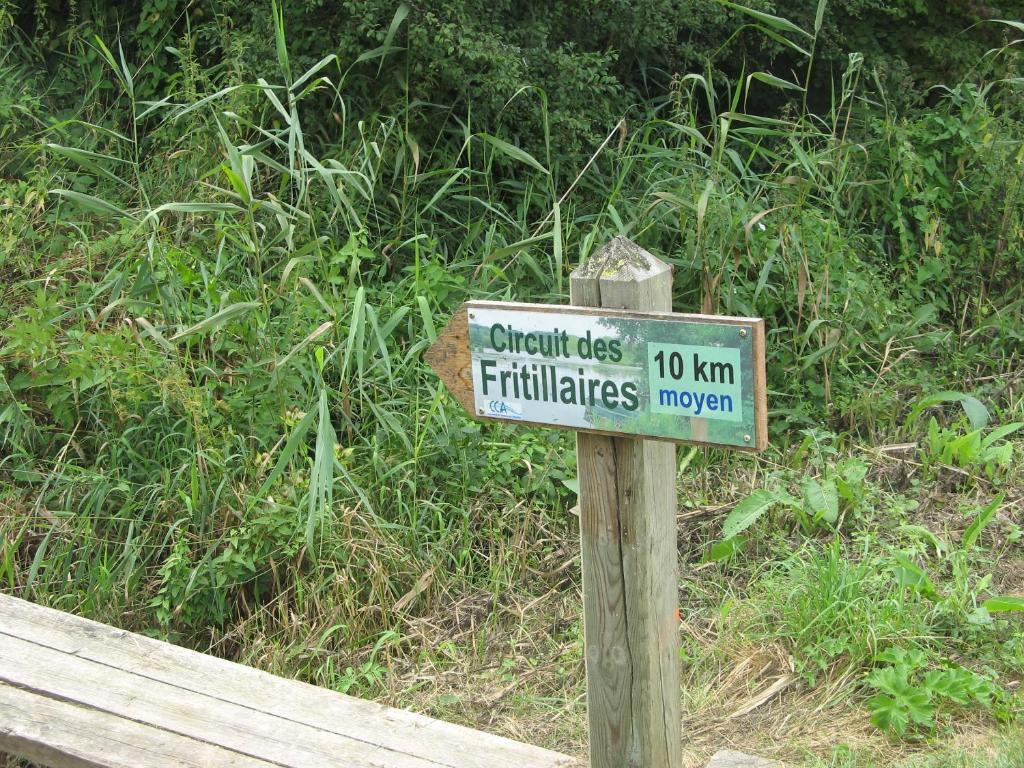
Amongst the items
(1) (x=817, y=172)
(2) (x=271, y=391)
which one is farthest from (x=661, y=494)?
(1) (x=817, y=172)

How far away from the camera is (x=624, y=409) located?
2.05m

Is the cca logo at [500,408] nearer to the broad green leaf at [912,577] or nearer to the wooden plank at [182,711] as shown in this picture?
the wooden plank at [182,711]

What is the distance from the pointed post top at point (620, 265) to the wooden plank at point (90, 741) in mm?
1264

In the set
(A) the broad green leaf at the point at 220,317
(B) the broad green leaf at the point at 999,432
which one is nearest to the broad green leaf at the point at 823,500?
(B) the broad green leaf at the point at 999,432

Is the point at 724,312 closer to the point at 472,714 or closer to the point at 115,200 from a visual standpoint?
the point at 472,714

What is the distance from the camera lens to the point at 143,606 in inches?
143

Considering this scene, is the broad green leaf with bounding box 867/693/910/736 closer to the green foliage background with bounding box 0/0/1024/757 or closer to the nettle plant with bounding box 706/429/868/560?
the green foliage background with bounding box 0/0/1024/757

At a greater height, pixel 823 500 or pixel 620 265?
pixel 620 265

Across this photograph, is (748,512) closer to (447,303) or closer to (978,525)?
(978,525)

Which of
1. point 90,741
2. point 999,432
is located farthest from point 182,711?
point 999,432

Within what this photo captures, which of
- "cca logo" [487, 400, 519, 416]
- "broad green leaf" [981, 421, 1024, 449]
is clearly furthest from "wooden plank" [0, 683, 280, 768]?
"broad green leaf" [981, 421, 1024, 449]

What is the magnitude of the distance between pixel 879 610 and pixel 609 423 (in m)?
1.50

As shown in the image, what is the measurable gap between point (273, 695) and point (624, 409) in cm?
124

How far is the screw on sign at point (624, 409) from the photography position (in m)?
1.96
